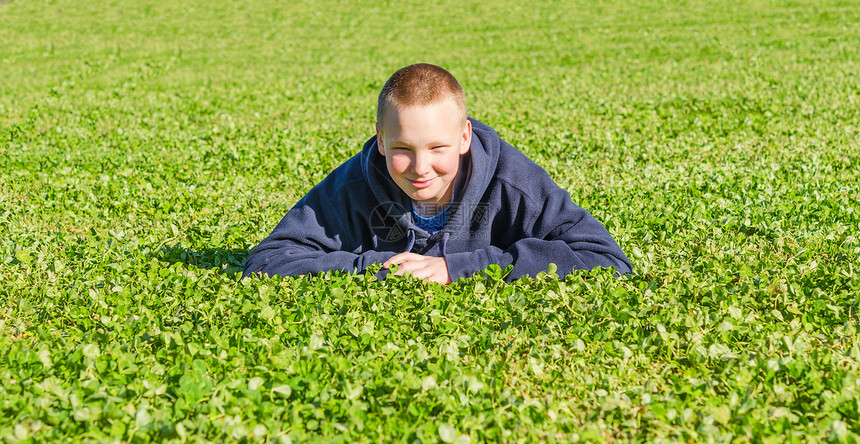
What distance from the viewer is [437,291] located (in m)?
4.79

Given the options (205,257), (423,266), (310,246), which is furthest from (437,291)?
(205,257)

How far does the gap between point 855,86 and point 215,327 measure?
45.4 ft

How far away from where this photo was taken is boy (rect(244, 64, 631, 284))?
5.01 metres

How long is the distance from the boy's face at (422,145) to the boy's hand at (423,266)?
1.45ft

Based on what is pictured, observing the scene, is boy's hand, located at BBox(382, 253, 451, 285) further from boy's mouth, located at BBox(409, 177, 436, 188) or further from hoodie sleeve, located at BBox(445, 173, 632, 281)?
boy's mouth, located at BBox(409, 177, 436, 188)

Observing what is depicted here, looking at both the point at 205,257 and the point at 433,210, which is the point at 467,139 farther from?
the point at 205,257

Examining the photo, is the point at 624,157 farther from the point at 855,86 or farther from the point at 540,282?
the point at 855,86

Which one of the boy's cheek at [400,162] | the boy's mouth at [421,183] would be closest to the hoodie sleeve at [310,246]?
the boy's mouth at [421,183]

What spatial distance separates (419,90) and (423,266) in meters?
1.24

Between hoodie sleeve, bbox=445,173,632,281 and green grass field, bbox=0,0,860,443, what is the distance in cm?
20

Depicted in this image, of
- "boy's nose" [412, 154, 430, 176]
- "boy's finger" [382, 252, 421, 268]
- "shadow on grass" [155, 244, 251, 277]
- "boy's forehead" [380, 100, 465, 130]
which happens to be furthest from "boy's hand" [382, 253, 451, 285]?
"shadow on grass" [155, 244, 251, 277]

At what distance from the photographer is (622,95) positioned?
1443cm

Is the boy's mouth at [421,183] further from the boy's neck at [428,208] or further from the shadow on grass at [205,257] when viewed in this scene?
the shadow on grass at [205,257]

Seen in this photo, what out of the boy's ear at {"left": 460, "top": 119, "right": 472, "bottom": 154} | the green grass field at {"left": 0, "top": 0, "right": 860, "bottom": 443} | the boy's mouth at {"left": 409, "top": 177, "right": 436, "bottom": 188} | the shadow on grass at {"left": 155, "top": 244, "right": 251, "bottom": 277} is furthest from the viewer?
the shadow on grass at {"left": 155, "top": 244, "right": 251, "bottom": 277}
